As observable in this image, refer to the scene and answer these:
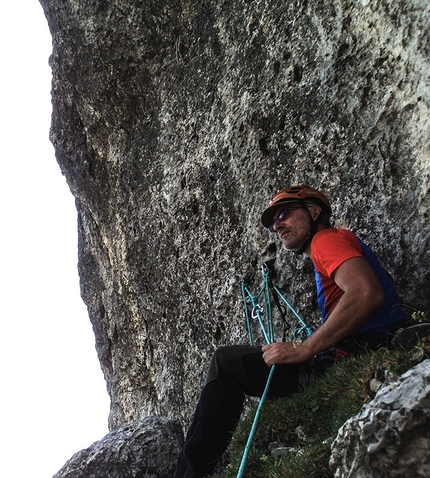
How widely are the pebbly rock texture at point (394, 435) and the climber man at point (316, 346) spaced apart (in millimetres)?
1316

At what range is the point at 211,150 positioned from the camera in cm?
963

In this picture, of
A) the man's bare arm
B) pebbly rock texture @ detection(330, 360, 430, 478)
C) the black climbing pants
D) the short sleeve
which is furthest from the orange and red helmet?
pebbly rock texture @ detection(330, 360, 430, 478)

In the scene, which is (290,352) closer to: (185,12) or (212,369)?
(212,369)

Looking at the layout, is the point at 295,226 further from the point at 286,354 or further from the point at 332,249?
Result: the point at 286,354

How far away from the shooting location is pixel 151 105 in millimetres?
11359

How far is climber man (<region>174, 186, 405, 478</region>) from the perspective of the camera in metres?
4.93

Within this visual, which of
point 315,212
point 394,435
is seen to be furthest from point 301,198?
point 394,435

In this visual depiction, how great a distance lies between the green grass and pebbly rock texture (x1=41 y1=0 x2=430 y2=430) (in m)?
1.75

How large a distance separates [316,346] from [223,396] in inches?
40.5

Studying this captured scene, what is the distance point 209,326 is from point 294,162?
2.94 meters

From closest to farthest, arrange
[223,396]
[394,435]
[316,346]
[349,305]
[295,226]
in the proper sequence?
[394,435]
[349,305]
[316,346]
[223,396]
[295,226]

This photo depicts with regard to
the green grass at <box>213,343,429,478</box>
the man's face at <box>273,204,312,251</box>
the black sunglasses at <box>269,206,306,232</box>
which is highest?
the black sunglasses at <box>269,206,306,232</box>

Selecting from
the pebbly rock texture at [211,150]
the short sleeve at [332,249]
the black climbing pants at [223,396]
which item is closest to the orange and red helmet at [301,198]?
the short sleeve at [332,249]

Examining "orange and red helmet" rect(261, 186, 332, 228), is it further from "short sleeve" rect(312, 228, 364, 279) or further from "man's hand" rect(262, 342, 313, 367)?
"man's hand" rect(262, 342, 313, 367)
